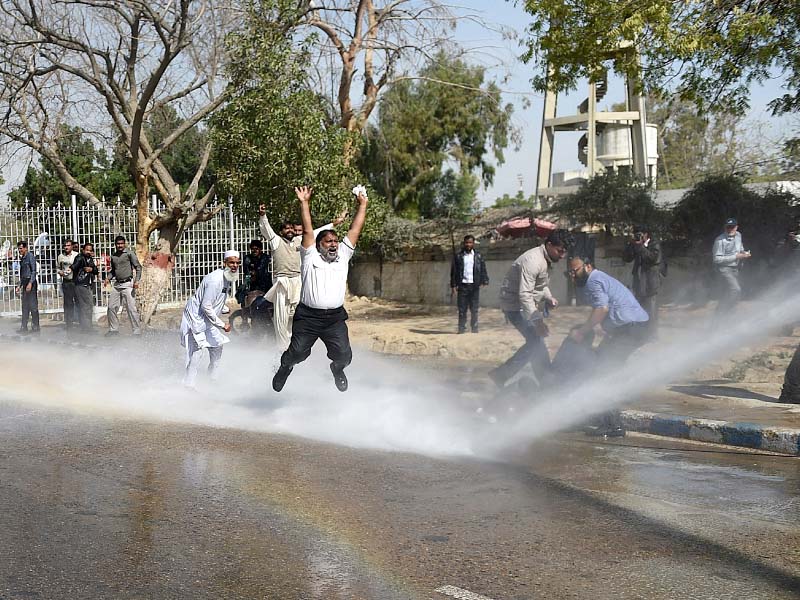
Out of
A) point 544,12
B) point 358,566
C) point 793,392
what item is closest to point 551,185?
point 544,12

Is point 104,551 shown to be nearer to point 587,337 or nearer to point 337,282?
point 337,282

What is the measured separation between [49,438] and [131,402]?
2185 millimetres

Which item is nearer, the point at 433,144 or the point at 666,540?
the point at 666,540

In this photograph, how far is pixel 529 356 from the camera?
932cm

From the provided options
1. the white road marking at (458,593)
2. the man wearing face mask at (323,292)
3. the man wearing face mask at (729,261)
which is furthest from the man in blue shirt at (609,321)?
the man wearing face mask at (729,261)

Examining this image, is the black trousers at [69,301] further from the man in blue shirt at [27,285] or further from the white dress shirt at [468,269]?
the white dress shirt at [468,269]

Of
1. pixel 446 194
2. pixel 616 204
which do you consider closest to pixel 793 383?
pixel 616 204

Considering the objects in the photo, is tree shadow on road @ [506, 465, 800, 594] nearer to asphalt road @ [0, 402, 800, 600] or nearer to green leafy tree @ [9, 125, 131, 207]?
asphalt road @ [0, 402, 800, 600]

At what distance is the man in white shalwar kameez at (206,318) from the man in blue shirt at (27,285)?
913 cm

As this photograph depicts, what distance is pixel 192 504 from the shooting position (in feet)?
18.5

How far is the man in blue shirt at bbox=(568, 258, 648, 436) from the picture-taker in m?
8.43

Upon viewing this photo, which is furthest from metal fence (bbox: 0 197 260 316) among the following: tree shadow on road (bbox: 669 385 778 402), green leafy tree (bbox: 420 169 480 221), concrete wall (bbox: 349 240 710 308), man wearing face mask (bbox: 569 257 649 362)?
green leafy tree (bbox: 420 169 480 221)

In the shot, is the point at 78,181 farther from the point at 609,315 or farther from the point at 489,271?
the point at 609,315

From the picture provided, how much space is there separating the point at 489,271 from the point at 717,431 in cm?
1380
